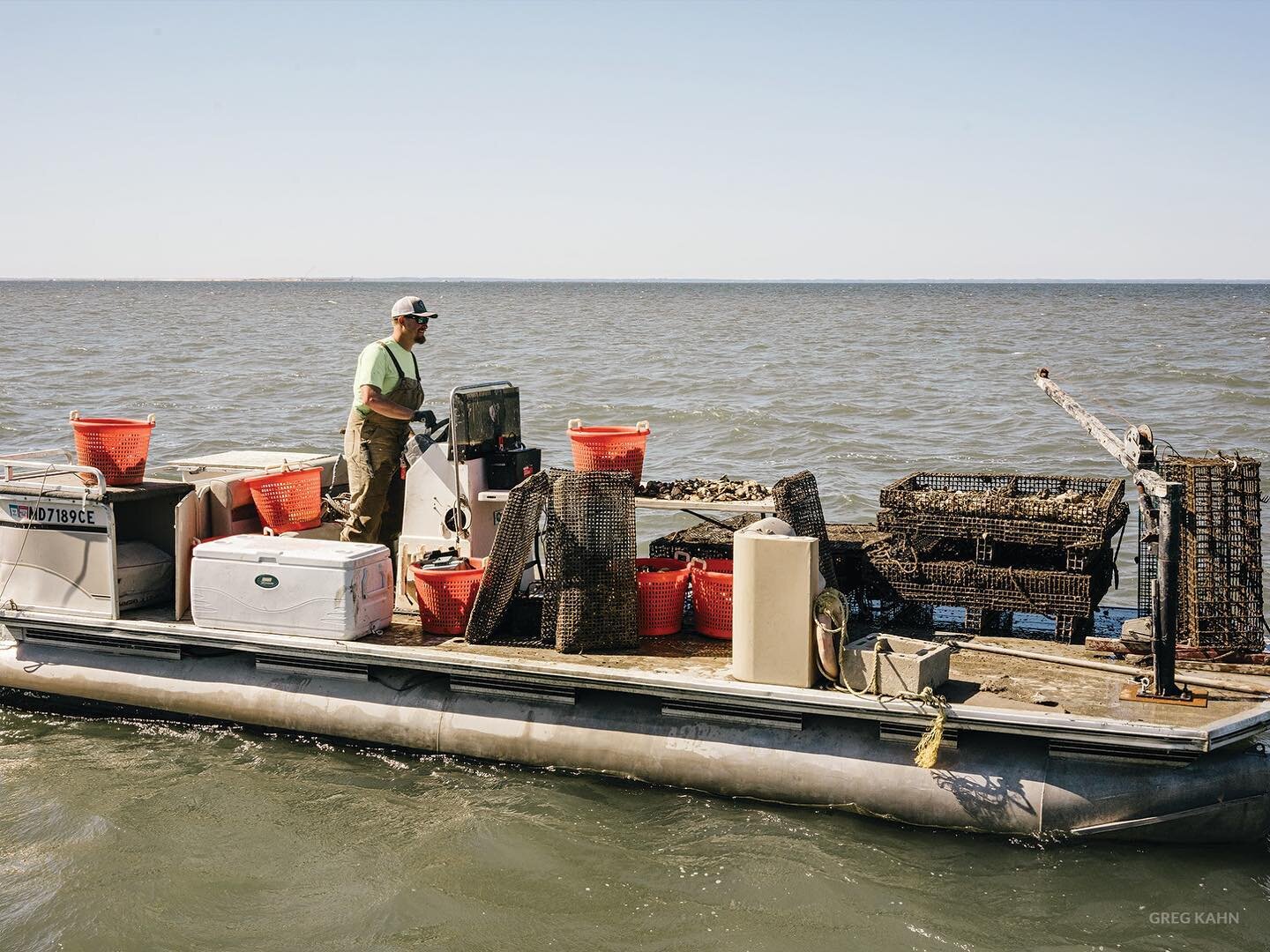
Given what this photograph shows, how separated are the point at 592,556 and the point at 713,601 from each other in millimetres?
862

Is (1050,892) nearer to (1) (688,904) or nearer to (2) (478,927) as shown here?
(1) (688,904)

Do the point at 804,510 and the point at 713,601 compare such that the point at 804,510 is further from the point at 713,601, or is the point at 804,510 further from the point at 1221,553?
the point at 1221,553

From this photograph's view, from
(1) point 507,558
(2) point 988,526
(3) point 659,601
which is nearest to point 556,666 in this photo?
(1) point 507,558

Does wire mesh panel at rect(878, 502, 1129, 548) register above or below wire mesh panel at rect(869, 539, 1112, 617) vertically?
above

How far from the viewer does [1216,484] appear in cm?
765

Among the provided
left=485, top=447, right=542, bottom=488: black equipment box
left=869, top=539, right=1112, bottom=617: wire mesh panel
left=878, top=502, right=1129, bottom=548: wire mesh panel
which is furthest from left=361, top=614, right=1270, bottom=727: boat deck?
left=485, top=447, right=542, bottom=488: black equipment box

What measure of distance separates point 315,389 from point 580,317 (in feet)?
178

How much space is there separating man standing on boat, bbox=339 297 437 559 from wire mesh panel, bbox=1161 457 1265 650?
16.2ft

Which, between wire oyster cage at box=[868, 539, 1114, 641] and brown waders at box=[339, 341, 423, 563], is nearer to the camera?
wire oyster cage at box=[868, 539, 1114, 641]

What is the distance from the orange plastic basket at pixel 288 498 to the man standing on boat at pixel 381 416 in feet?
1.29

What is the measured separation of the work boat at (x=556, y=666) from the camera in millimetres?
6840

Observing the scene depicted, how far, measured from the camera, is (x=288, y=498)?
9297 mm

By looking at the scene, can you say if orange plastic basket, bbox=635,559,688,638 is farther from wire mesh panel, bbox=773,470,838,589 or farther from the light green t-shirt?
the light green t-shirt

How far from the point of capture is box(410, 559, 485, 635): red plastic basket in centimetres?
847
